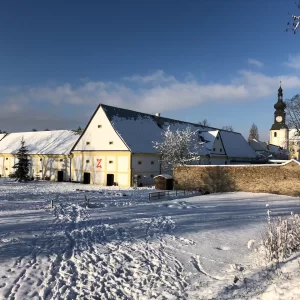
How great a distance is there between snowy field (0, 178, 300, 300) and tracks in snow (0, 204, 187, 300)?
0.08 ft

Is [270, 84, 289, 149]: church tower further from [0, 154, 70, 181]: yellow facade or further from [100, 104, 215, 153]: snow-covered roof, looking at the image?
[0, 154, 70, 181]: yellow facade

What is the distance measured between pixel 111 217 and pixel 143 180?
19296mm

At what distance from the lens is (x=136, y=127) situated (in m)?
38.4

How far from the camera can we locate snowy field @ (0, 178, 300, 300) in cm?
743

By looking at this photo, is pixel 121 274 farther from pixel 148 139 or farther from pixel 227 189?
pixel 148 139

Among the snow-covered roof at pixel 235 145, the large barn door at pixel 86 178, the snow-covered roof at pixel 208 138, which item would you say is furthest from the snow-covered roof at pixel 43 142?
the snow-covered roof at pixel 235 145

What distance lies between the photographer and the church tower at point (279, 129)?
7105cm

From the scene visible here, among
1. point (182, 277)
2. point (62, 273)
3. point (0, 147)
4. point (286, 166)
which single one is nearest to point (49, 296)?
point (62, 273)

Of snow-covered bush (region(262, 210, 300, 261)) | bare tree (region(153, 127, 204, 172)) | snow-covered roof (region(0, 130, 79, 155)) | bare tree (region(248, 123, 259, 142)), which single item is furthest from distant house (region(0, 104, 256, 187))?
bare tree (region(248, 123, 259, 142))

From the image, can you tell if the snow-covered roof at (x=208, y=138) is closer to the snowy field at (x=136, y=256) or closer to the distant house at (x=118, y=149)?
the distant house at (x=118, y=149)

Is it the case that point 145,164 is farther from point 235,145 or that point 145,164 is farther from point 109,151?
point 235,145

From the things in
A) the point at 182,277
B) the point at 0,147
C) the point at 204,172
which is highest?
the point at 0,147

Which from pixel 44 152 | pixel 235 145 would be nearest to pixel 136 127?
pixel 44 152

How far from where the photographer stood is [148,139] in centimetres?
3769
